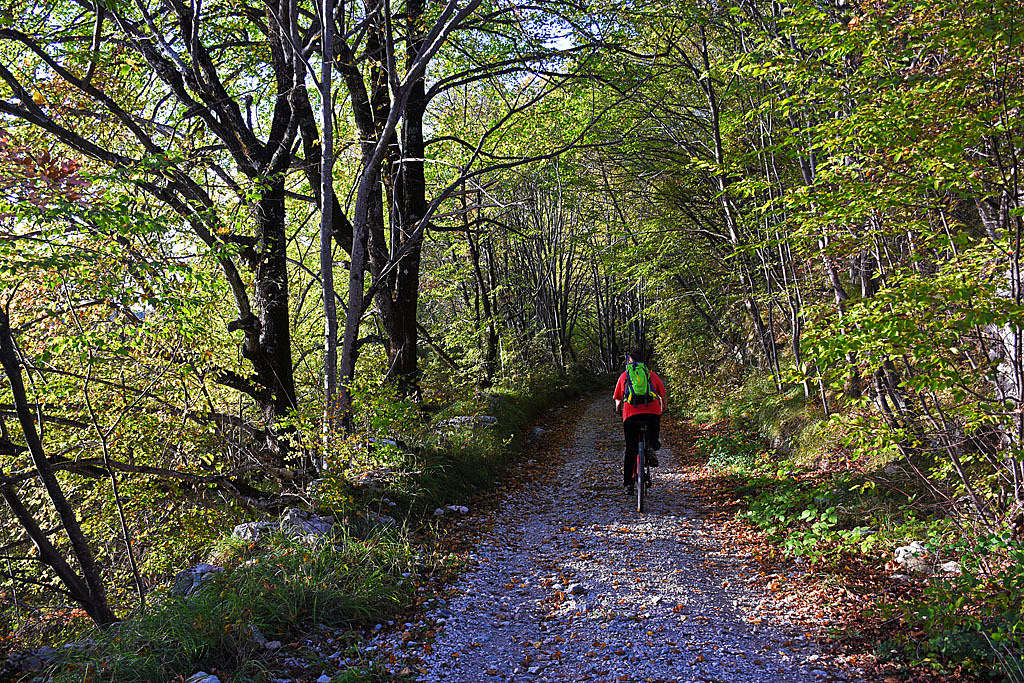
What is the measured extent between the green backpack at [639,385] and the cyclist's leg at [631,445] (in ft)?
0.77

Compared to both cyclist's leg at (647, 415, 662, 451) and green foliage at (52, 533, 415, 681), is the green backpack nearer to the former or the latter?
cyclist's leg at (647, 415, 662, 451)

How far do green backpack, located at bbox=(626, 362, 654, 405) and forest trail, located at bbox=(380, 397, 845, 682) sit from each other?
136 centimetres

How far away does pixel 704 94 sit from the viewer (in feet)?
39.6

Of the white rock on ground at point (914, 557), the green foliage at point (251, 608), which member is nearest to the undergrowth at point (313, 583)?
the green foliage at point (251, 608)

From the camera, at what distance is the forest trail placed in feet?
12.4

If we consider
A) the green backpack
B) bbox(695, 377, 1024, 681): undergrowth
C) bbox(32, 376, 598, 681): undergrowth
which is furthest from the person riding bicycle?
bbox(32, 376, 598, 681): undergrowth

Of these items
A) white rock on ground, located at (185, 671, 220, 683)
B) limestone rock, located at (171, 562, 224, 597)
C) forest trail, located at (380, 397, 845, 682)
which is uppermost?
limestone rock, located at (171, 562, 224, 597)

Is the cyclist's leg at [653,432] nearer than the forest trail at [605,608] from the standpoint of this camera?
No

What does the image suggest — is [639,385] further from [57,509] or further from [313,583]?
[57,509]

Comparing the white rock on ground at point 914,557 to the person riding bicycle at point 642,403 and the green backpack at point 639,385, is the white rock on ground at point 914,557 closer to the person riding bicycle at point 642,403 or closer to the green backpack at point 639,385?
the person riding bicycle at point 642,403

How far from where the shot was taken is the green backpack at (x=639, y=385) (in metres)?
7.23

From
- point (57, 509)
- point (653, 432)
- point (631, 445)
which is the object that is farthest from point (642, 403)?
point (57, 509)

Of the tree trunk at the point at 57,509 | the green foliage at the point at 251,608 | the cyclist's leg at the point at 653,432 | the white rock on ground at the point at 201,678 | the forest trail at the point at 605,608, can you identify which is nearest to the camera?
the white rock on ground at the point at 201,678

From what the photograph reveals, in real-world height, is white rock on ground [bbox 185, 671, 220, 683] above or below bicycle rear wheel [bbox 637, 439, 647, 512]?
above
